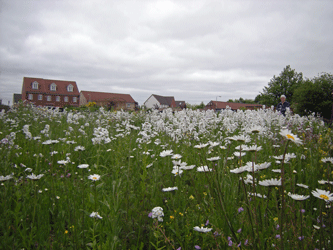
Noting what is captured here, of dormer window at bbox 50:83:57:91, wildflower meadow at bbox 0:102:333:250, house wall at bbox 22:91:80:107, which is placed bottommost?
wildflower meadow at bbox 0:102:333:250

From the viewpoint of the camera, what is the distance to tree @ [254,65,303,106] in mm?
44125

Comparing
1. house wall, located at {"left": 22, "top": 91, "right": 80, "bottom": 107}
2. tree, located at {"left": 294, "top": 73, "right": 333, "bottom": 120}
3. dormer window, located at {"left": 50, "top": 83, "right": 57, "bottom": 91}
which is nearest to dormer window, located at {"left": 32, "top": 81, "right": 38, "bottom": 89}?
house wall, located at {"left": 22, "top": 91, "right": 80, "bottom": 107}

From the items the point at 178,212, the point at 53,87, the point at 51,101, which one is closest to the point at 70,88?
the point at 53,87

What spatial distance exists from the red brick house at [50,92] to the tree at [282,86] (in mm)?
43959

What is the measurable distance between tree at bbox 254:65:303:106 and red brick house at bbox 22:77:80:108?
1731 inches

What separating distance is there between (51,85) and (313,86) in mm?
47345

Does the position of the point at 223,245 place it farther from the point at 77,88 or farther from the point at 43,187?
the point at 77,88

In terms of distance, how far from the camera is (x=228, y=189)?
2.27 meters

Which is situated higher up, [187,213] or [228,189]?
[228,189]

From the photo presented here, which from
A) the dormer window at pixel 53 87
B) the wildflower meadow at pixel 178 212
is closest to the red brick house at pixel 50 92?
the dormer window at pixel 53 87

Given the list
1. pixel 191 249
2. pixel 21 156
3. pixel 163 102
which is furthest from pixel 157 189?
pixel 163 102

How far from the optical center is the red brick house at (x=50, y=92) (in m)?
41.8

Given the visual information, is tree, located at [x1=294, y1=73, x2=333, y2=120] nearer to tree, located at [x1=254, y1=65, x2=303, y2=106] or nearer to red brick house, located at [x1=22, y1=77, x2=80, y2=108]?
tree, located at [x1=254, y1=65, x2=303, y2=106]

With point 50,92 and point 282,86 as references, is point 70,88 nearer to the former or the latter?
point 50,92
